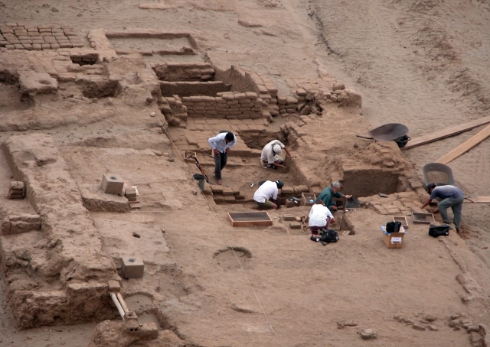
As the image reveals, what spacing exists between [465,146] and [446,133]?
631 millimetres

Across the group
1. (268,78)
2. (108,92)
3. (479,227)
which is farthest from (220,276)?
(268,78)

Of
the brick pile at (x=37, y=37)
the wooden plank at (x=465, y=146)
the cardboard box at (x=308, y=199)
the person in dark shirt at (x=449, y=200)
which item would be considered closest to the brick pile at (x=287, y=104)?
the wooden plank at (x=465, y=146)

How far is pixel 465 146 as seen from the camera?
52.7 ft

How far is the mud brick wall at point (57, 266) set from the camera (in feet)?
31.8

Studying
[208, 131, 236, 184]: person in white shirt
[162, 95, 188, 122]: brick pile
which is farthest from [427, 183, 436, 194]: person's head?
[162, 95, 188, 122]: brick pile

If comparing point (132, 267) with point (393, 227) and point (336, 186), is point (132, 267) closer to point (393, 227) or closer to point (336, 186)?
point (393, 227)

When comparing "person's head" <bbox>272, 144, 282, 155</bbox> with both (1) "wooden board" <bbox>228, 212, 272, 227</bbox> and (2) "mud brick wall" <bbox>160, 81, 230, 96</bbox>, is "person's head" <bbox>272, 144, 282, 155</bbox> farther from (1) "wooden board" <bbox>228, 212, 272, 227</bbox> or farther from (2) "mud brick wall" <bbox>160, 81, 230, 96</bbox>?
(2) "mud brick wall" <bbox>160, 81, 230, 96</bbox>

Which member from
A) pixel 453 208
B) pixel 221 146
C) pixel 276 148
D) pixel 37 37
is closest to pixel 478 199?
pixel 453 208

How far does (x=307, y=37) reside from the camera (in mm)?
21688

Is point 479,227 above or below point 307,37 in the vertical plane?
below

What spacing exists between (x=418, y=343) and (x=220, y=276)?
253 cm

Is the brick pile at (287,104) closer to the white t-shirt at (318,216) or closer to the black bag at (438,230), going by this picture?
the white t-shirt at (318,216)

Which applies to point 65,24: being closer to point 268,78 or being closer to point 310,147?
point 268,78

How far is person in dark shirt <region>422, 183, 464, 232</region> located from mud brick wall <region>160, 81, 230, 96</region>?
20.7 feet
